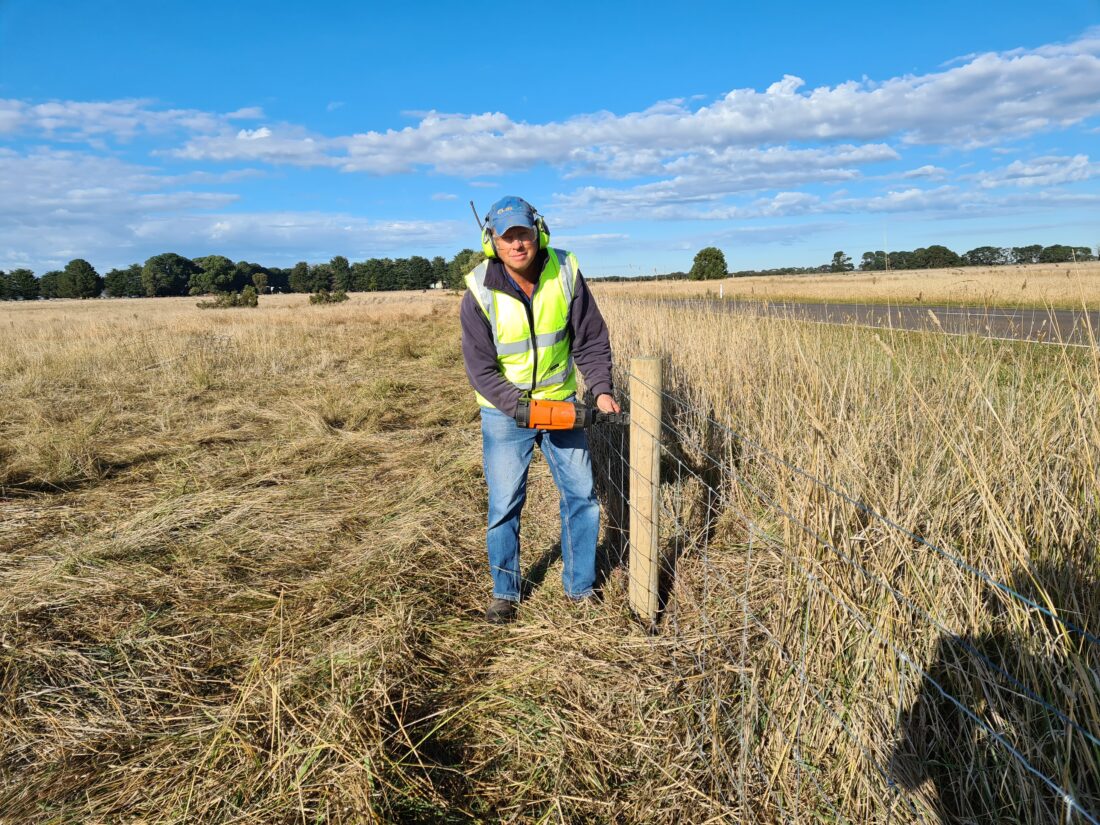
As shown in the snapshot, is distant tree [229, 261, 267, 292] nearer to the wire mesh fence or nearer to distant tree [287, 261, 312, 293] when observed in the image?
distant tree [287, 261, 312, 293]

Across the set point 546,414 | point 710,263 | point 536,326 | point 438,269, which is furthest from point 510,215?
point 438,269

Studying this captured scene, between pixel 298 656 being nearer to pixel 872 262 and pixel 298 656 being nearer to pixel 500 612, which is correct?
pixel 500 612

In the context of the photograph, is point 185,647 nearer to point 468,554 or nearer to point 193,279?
point 468,554

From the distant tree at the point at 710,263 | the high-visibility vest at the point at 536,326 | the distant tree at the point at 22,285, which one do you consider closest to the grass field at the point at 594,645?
the high-visibility vest at the point at 536,326

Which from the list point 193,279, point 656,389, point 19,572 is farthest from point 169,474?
point 193,279

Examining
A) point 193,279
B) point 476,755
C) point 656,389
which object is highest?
point 193,279

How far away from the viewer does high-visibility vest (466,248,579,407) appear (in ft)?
7.65

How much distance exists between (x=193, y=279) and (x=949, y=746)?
88.8 m

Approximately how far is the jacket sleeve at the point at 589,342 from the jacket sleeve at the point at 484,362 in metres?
0.34

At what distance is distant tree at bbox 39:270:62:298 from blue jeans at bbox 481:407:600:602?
92.0 meters

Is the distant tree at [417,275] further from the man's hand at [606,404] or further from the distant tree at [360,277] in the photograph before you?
the man's hand at [606,404]

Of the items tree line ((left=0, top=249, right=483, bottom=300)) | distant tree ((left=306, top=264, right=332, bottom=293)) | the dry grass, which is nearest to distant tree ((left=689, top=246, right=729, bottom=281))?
the dry grass

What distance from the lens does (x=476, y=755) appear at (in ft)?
6.32

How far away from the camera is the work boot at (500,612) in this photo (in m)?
2.62
